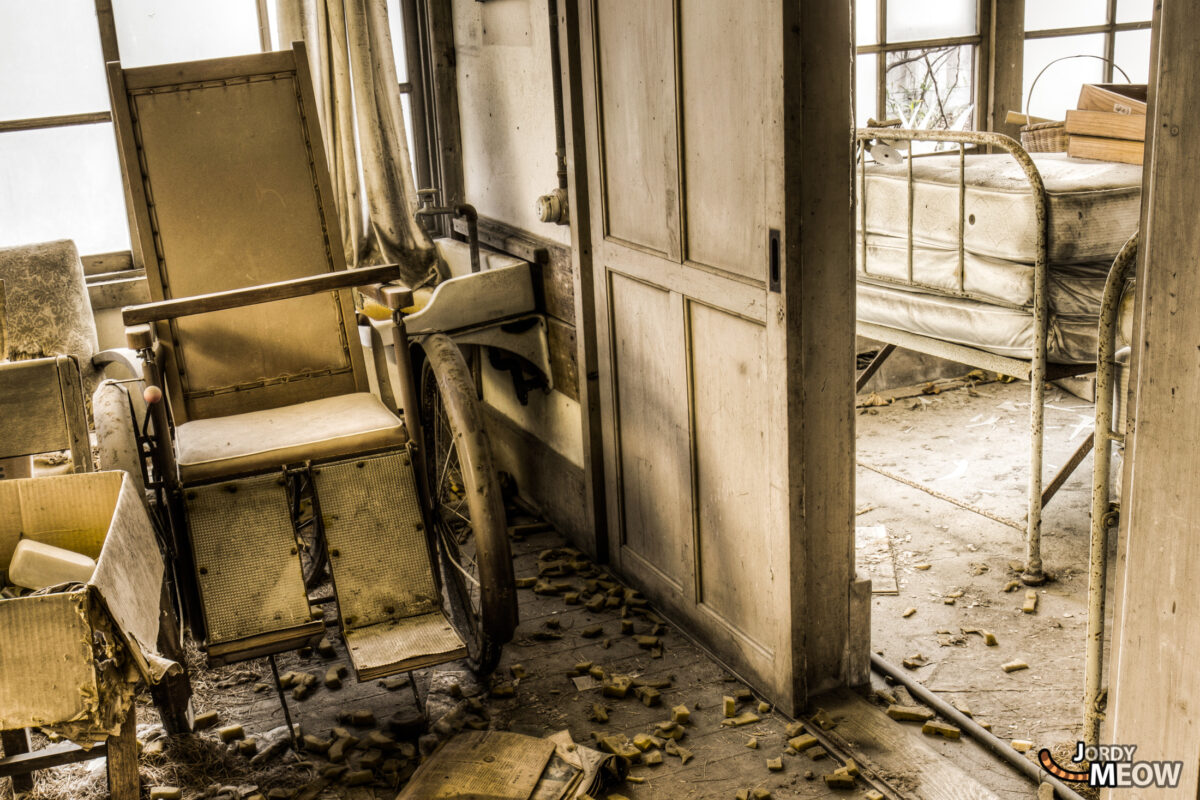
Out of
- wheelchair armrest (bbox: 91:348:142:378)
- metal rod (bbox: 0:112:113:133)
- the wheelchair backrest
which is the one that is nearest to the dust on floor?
the wheelchair backrest

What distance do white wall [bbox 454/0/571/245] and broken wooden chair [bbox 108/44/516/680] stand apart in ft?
2.81

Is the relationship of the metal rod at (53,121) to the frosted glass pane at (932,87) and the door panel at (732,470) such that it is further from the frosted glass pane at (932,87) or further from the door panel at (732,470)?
the frosted glass pane at (932,87)

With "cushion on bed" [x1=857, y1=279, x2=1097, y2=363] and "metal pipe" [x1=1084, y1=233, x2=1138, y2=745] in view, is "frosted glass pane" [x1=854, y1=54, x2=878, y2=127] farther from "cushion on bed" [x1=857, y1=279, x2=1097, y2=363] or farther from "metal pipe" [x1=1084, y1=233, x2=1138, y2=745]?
"metal pipe" [x1=1084, y1=233, x2=1138, y2=745]

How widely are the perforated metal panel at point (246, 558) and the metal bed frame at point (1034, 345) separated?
2.37m

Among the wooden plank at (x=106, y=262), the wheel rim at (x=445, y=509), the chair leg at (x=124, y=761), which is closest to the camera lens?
the chair leg at (x=124, y=761)

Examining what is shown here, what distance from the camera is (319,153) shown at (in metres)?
3.44

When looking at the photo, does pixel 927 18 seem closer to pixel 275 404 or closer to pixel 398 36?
pixel 398 36

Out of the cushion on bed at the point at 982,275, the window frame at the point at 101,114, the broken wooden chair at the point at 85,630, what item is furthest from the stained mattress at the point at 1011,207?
the broken wooden chair at the point at 85,630

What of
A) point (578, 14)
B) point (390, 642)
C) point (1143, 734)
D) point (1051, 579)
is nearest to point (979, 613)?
point (1051, 579)

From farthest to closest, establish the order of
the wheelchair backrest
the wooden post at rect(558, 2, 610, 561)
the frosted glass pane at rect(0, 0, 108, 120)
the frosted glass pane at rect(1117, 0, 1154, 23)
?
the frosted glass pane at rect(1117, 0, 1154, 23) < the frosted glass pane at rect(0, 0, 108, 120) < the wooden post at rect(558, 2, 610, 561) < the wheelchair backrest

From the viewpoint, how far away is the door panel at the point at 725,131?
Answer: 8.57ft

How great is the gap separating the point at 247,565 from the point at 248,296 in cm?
72

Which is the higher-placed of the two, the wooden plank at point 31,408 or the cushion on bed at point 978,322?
the wooden plank at point 31,408

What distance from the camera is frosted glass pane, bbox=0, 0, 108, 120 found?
182 inches
